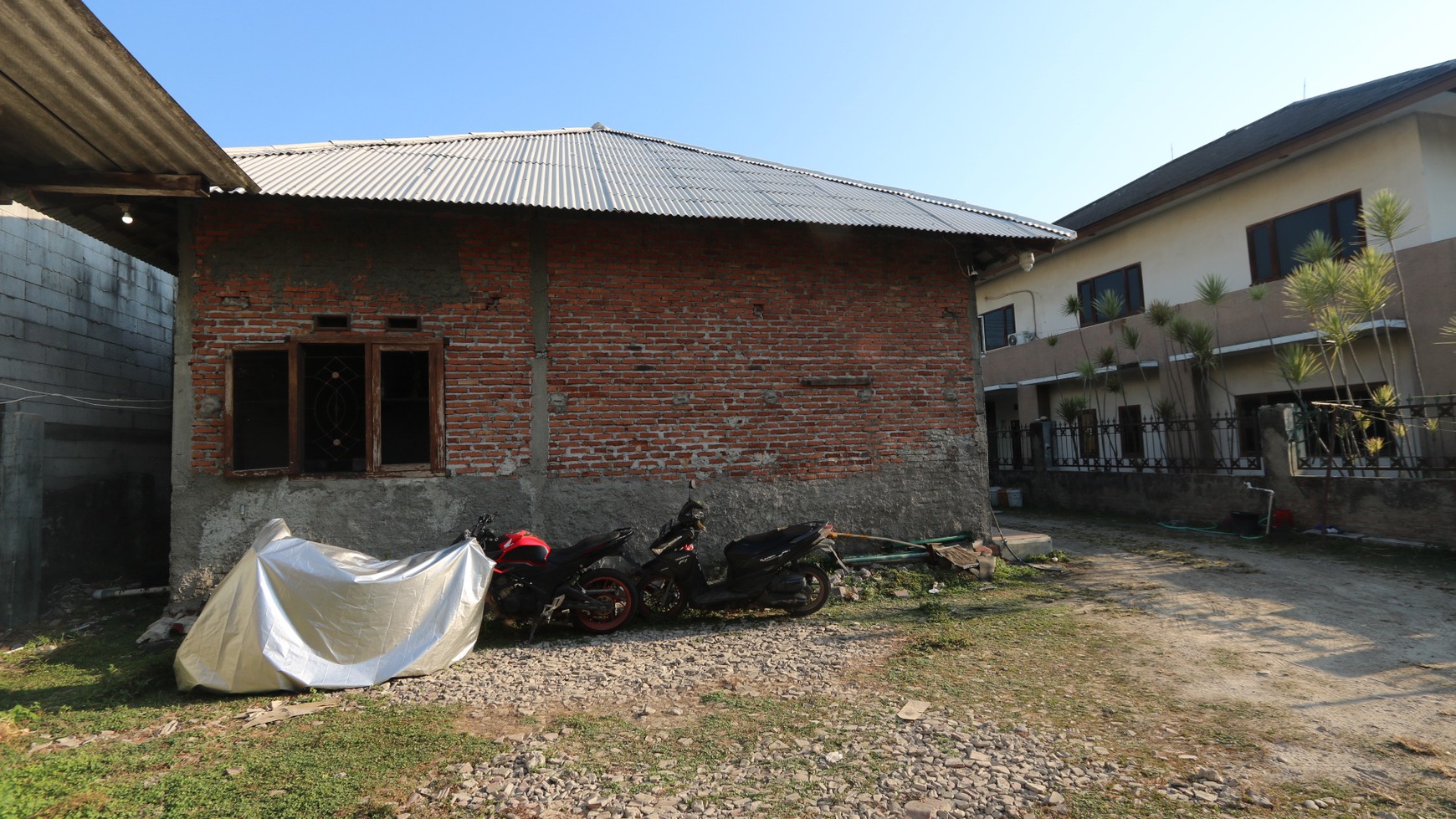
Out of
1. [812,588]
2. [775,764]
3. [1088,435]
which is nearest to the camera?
[775,764]

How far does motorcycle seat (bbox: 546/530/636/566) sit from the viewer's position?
5.36 m

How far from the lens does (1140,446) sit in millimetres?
12445

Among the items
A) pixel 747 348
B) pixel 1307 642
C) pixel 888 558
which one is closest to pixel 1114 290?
pixel 888 558

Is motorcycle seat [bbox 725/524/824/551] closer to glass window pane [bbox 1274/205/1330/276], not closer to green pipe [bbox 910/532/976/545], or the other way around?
green pipe [bbox 910/532/976/545]

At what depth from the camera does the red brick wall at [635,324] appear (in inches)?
242

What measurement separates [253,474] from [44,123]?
2.91m

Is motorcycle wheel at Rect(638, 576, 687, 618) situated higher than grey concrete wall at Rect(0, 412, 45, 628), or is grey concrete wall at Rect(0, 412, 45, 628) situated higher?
grey concrete wall at Rect(0, 412, 45, 628)

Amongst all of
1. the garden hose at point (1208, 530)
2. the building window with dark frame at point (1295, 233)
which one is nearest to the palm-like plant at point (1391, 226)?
the building window with dark frame at point (1295, 233)

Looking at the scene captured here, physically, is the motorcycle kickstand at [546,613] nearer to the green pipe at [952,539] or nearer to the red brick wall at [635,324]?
the red brick wall at [635,324]

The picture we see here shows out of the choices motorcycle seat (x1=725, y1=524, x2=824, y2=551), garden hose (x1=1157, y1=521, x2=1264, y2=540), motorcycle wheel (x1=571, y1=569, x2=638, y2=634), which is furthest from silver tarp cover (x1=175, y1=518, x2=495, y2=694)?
garden hose (x1=1157, y1=521, x2=1264, y2=540)

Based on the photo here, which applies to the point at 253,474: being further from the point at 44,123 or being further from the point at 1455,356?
the point at 1455,356

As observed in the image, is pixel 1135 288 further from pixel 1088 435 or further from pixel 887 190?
pixel 887 190

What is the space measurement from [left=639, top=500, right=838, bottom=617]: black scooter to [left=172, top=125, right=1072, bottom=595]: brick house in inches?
38.1

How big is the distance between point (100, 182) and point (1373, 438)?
12.3 m
